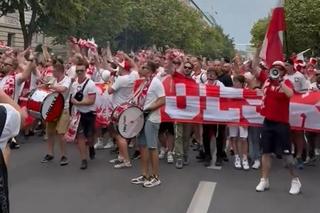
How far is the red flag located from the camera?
8.80m

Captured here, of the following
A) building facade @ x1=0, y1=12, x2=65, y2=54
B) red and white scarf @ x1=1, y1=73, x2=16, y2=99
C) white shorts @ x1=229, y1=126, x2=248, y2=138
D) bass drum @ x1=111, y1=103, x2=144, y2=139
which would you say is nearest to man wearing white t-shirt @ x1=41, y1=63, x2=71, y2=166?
red and white scarf @ x1=1, y1=73, x2=16, y2=99

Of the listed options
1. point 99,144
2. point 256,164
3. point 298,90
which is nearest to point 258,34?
point 99,144

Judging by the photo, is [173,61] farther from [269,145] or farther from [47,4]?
[47,4]

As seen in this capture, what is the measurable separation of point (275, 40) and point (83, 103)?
3.18m

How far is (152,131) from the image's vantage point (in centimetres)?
799

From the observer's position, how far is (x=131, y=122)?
8.23m

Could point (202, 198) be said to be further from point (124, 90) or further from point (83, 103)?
point (124, 90)

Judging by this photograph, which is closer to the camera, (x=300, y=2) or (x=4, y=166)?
(x=4, y=166)

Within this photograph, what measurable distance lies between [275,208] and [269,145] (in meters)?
1.05

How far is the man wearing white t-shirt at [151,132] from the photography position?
26.2 ft

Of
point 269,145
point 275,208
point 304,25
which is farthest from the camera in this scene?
point 304,25

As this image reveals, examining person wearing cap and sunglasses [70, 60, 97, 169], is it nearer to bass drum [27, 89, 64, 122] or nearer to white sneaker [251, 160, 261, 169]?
bass drum [27, 89, 64, 122]

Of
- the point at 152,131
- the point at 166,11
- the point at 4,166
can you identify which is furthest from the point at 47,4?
the point at 166,11

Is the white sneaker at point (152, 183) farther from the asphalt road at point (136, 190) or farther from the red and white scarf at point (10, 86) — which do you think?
the red and white scarf at point (10, 86)
